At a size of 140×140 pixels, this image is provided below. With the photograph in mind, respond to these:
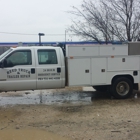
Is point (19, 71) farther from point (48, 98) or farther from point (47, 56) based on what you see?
point (48, 98)

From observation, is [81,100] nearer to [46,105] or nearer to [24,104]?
[46,105]

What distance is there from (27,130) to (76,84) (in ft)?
10.9

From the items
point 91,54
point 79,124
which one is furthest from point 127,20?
point 79,124

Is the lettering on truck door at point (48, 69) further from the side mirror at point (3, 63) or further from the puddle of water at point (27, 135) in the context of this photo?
the puddle of water at point (27, 135)

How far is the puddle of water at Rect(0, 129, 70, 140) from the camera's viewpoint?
5490mm

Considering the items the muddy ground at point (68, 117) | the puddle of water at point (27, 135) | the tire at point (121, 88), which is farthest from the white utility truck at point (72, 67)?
the puddle of water at point (27, 135)

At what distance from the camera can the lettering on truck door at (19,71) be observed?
8438 mm


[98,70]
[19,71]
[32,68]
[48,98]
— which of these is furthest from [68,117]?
[48,98]

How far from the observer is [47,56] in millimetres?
8898

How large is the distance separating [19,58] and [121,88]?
3757 mm

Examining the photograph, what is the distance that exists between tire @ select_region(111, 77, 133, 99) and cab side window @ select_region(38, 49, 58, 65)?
7.46 ft

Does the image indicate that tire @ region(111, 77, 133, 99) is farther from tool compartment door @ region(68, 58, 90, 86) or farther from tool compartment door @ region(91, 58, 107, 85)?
tool compartment door @ region(68, 58, 90, 86)

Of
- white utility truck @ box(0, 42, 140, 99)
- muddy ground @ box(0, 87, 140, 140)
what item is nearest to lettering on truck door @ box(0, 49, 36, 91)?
white utility truck @ box(0, 42, 140, 99)

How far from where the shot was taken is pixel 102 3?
1747cm
